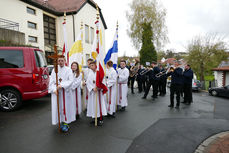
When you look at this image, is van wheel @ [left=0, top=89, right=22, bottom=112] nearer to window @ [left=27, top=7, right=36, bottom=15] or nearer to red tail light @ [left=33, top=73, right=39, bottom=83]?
red tail light @ [left=33, top=73, right=39, bottom=83]

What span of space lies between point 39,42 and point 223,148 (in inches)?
719

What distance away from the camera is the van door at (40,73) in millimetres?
5470

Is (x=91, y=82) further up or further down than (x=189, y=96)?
further up

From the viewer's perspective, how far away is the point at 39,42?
16.7m

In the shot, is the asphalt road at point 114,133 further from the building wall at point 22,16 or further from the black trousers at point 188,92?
the building wall at point 22,16

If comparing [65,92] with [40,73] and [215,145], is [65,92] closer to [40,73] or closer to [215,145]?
[40,73]

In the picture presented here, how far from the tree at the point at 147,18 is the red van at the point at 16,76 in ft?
64.6

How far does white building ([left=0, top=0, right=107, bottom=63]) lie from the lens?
14.5 metres

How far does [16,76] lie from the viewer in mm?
5281

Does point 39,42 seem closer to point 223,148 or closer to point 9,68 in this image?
point 9,68

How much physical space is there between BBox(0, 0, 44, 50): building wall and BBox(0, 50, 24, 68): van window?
1114 centimetres

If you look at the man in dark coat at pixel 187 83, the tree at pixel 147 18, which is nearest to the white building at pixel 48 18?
the tree at pixel 147 18

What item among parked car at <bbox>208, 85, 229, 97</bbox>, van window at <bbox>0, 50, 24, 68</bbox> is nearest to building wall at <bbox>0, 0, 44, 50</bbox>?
van window at <bbox>0, 50, 24, 68</bbox>

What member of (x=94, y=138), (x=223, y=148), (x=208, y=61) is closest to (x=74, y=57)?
(x=94, y=138)
